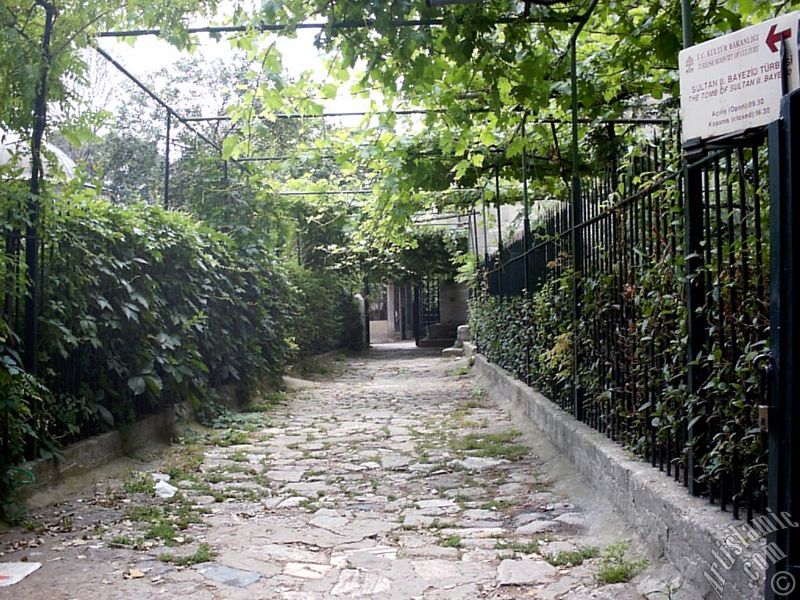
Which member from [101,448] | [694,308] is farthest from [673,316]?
[101,448]

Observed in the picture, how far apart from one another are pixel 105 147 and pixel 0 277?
807 inches

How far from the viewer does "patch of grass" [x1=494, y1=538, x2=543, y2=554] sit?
4.13m

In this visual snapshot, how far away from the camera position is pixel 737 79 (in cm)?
262

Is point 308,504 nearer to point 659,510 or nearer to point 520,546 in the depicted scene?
point 520,546

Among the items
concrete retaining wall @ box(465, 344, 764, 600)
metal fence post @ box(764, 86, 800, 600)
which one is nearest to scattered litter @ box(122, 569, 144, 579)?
concrete retaining wall @ box(465, 344, 764, 600)

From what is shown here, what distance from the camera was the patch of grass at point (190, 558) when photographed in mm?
3977

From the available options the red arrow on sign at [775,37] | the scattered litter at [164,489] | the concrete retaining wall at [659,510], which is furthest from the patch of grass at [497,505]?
the red arrow on sign at [775,37]

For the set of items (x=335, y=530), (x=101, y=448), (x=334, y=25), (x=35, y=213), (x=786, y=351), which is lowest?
(x=335, y=530)

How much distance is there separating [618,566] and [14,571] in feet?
9.73

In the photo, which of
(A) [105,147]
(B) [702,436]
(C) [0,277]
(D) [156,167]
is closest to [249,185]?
(C) [0,277]

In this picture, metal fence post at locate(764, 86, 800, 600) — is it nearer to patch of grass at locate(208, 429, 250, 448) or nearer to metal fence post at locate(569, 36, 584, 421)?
metal fence post at locate(569, 36, 584, 421)

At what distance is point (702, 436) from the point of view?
11.1 ft

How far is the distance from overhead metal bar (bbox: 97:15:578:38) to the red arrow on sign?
3.41 meters

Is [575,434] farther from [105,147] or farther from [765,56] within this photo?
[105,147]
